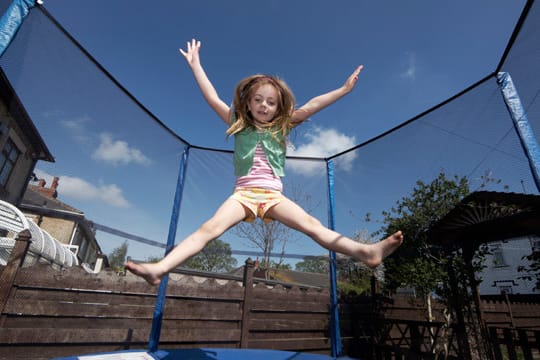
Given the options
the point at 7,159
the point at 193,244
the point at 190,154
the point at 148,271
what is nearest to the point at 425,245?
the point at 190,154

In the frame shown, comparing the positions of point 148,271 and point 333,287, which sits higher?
point 333,287

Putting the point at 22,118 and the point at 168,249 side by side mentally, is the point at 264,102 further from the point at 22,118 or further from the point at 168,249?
the point at 168,249

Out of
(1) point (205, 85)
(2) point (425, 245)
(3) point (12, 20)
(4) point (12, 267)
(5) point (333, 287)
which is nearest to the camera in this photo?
(3) point (12, 20)

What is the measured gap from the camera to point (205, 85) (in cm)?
140

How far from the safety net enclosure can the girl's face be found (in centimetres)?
115

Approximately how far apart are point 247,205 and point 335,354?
209cm

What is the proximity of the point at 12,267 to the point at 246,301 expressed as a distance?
6.63 feet

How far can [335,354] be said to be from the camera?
2445mm

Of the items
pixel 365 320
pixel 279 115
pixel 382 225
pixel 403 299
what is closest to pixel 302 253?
pixel 382 225

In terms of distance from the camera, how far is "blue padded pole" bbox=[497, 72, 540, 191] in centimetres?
144

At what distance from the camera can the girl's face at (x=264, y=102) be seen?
1.26m

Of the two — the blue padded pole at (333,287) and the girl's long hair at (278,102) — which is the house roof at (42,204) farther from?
the blue padded pole at (333,287)

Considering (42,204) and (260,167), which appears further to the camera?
(42,204)

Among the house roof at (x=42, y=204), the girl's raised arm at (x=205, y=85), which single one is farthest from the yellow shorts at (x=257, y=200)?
the house roof at (x=42, y=204)
